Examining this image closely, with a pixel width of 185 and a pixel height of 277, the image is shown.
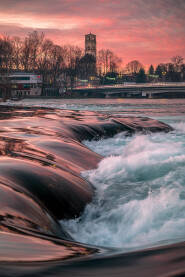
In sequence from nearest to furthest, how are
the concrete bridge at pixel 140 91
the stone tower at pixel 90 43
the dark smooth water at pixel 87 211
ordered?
the dark smooth water at pixel 87 211 → the concrete bridge at pixel 140 91 → the stone tower at pixel 90 43

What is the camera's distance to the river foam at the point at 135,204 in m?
4.32

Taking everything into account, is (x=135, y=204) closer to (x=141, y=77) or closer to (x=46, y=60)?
(x=46, y=60)

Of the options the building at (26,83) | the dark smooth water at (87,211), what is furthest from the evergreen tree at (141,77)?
the dark smooth water at (87,211)

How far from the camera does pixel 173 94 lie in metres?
77.6

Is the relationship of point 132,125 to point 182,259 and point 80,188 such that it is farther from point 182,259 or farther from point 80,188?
point 182,259

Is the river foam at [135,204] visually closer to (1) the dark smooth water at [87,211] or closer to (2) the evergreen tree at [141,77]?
(1) the dark smooth water at [87,211]

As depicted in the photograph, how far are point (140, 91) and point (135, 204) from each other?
7314 cm

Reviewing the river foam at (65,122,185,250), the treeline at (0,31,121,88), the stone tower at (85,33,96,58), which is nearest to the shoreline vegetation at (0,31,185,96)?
the treeline at (0,31,121,88)

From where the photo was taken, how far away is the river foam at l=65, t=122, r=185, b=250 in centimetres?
432

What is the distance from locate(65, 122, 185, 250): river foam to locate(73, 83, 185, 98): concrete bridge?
64869 millimetres

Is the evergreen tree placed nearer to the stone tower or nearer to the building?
the building

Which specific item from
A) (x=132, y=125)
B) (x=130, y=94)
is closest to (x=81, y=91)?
(x=130, y=94)

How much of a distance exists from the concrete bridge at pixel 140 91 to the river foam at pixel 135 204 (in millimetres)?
64869

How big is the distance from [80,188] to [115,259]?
3.21 metres
